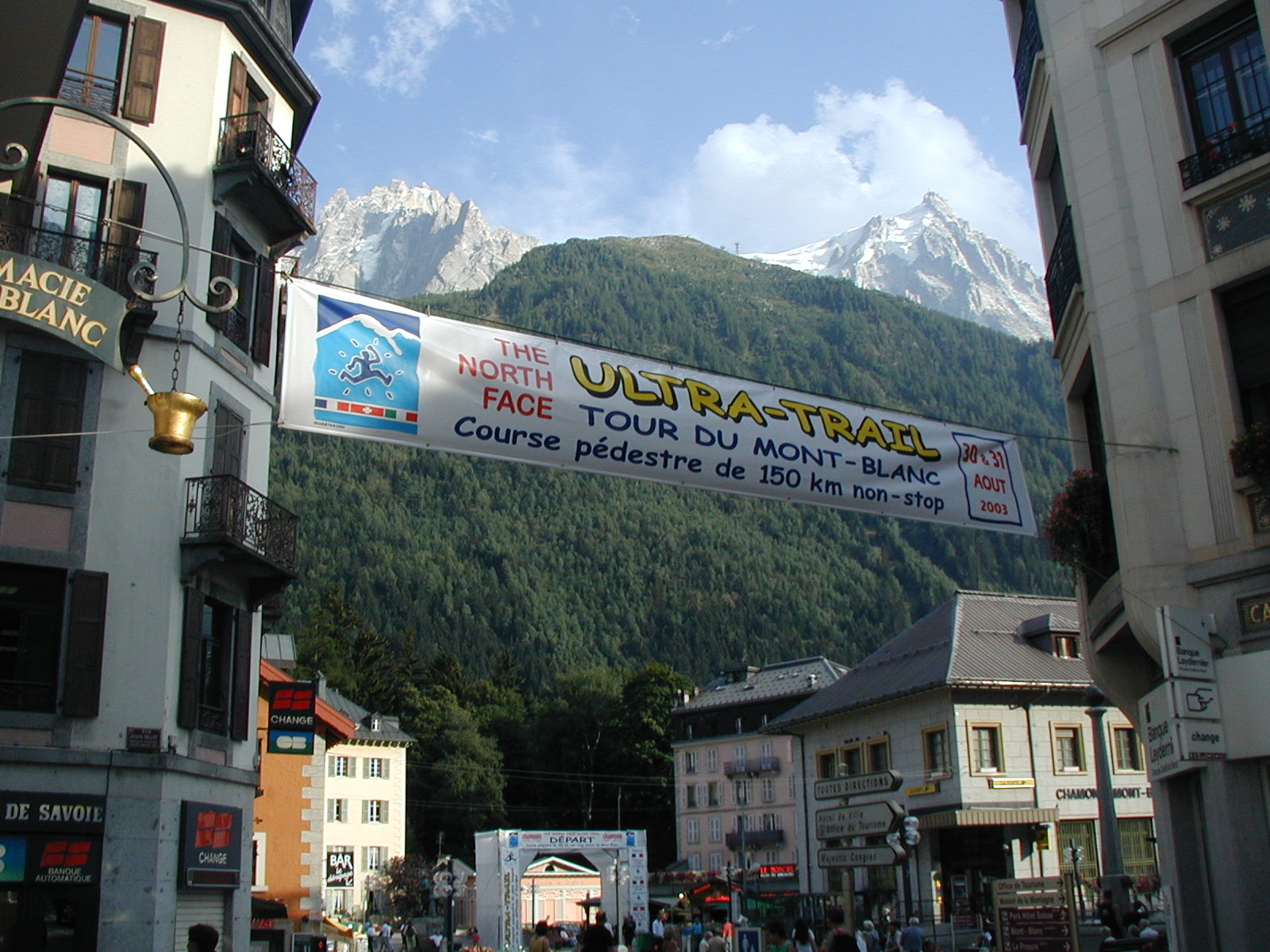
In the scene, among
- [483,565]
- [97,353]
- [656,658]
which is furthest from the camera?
[483,565]

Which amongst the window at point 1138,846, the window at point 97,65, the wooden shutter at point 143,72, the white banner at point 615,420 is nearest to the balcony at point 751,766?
the window at point 1138,846

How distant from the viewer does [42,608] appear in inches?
690

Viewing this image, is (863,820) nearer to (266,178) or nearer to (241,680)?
(241,680)

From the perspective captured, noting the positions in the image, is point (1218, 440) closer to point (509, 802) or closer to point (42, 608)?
point (42, 608)

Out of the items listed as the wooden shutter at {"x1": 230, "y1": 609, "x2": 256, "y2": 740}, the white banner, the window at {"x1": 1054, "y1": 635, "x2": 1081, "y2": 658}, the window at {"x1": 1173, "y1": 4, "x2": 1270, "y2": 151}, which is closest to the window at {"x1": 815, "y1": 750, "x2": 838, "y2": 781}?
the window at {"x1": 1054, "y1": 635, "x2": 1081, "y2": 658}

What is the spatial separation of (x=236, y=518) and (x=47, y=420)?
10.3ft

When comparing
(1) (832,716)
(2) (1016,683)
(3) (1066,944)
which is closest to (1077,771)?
(2) (1016,683)

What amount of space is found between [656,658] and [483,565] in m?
29.1

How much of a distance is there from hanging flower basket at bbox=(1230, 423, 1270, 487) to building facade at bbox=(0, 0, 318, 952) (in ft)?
42.1

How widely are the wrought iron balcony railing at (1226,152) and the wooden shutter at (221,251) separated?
14932 millimetres

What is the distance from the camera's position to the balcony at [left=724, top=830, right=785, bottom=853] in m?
73.4

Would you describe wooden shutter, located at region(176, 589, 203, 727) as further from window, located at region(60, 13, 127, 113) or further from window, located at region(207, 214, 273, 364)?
window, located at region(60, 13, 127, 113)

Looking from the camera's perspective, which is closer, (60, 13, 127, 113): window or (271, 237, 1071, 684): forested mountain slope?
(60, 13, 127, 113): window

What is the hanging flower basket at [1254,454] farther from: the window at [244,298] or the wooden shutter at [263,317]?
the wooden shutter at [263,317]
